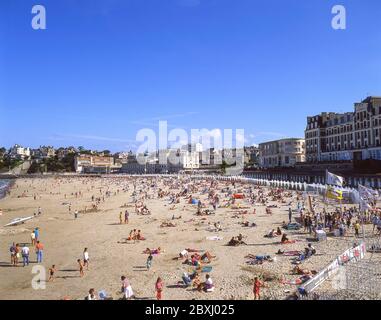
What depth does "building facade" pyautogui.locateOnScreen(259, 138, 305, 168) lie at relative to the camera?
Answer: 318 feet

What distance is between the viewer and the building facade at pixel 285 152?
318ft

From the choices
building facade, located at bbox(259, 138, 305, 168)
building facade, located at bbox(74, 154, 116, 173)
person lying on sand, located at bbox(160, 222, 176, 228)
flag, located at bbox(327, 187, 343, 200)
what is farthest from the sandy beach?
building facade, located at bbox(74, 154, 116, 173)

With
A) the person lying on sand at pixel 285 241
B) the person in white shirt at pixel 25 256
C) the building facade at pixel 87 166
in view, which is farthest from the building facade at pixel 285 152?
the building facade at pixel 87 166

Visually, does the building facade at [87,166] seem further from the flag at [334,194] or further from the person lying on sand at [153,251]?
the person lying on sand at [153,251]

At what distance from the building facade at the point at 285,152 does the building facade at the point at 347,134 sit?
14269mm

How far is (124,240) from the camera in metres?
22.1

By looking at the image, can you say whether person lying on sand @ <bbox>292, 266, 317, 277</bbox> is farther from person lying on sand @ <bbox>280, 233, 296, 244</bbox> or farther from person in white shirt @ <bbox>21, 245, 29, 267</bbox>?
person in white shirt @ <bbox>21, 245, 29, 267</bbox>

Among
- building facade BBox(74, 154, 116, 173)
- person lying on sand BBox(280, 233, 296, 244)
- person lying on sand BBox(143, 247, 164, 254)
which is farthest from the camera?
building facade BBox(74, 154, 116, 173)

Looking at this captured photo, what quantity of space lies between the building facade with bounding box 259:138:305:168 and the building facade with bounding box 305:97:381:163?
14.3m

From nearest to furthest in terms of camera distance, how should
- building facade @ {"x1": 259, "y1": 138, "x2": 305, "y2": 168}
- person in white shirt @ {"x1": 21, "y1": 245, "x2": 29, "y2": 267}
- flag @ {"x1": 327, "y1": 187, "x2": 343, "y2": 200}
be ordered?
person in white shirt @ {"x1": 21, "y1": 245, "x2": 29, "y2": 267} → flag @ {"x1": 327, "y1": 187, "x2": 343, "y2": 200} → building facade @ {"x1": 259, "y1": 138, "x2": 305, "y2": 168}

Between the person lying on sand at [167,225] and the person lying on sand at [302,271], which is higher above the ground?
the person lying on sand at [167,225]
